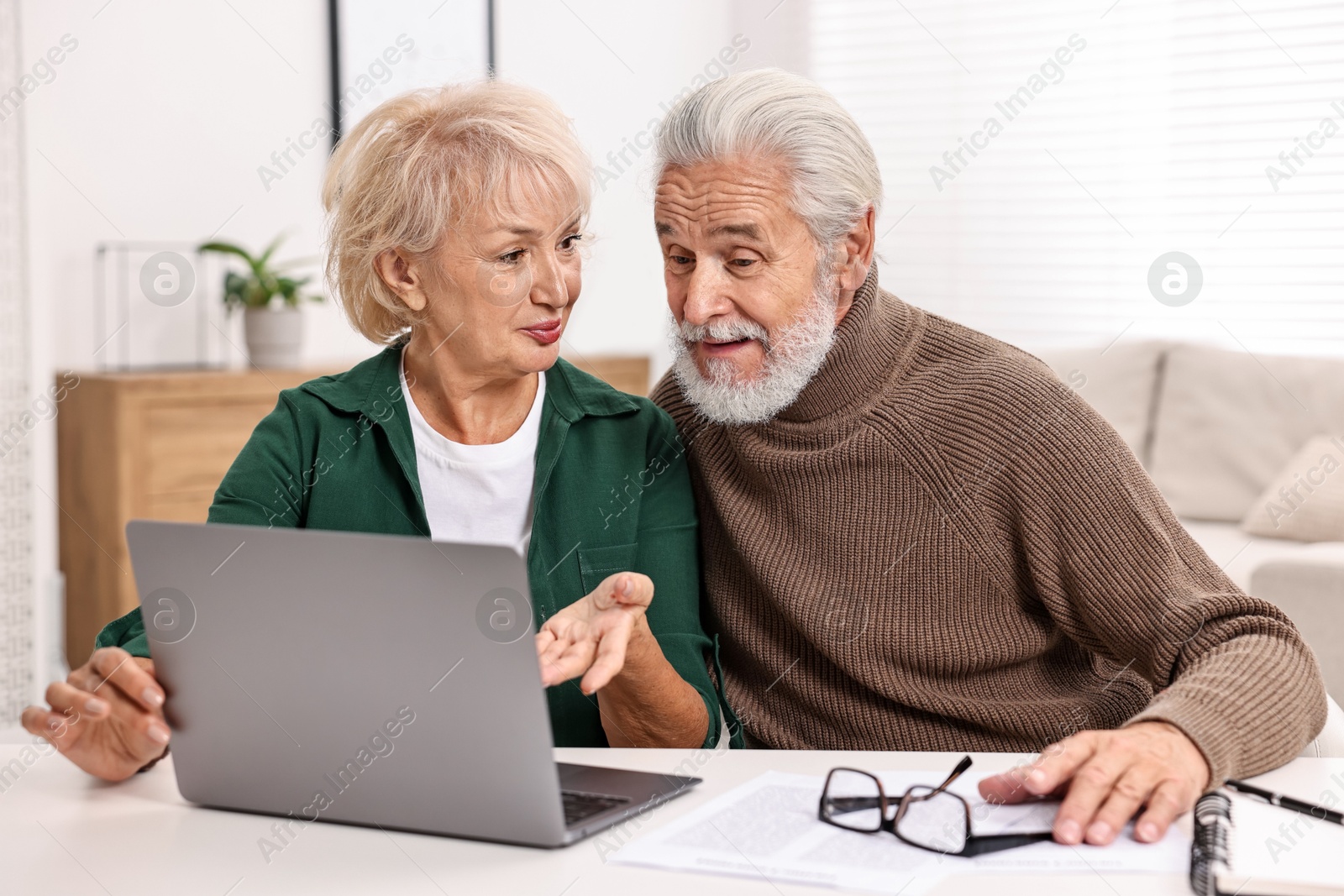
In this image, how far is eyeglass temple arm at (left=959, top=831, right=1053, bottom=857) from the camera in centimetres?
94

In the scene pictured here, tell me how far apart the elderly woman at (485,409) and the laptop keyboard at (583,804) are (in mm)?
369

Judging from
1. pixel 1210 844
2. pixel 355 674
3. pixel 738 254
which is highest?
pixel 738 254

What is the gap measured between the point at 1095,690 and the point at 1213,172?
3.07 metres

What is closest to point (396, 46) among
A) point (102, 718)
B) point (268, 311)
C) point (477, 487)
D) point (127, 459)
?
point (268, 311)

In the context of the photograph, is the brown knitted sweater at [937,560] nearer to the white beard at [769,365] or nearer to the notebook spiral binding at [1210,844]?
the white beard at [769,365]

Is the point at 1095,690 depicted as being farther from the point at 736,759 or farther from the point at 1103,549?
the point at 736,759

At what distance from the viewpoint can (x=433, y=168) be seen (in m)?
1.59

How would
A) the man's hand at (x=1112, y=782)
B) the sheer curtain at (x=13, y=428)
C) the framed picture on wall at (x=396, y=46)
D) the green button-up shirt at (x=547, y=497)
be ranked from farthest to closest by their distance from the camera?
the framed picture on wall at (x=396, y=46) → the sheer curtain at (x=13, y=428) → the green button-up shirt at (x=547, y=497) → the man's hand at (x=1112, y=782)

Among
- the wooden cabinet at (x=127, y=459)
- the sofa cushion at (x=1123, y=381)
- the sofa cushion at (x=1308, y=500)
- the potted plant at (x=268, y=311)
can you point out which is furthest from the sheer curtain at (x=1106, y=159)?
the wooden cabinet at (x=127, y=459)

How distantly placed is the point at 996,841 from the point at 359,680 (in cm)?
49

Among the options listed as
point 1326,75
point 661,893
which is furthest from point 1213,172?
point 661,893

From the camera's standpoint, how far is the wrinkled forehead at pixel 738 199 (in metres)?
1.51

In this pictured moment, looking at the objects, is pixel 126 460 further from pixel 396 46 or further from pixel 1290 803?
pixel 1290 803

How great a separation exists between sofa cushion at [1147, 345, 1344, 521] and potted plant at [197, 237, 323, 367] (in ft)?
8.32
